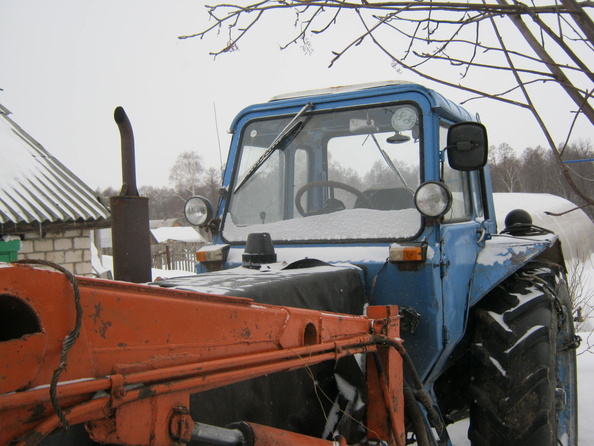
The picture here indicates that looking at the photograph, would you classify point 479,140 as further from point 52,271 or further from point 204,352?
point 52,271

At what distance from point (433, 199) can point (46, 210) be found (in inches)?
303

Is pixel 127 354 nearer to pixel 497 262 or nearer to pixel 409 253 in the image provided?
pixel 409 253

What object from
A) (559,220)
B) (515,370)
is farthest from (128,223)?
(559,220)

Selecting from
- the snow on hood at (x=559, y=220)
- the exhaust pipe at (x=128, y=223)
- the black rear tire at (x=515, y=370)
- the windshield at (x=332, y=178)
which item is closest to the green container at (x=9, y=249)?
the windshield at (x=332, y=178)

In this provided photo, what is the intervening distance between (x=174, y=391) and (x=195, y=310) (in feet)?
0.70

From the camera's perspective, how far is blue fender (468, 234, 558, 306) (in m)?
3.10

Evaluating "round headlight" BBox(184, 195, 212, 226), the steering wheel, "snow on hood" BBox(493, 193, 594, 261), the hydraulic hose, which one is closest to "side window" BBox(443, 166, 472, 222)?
the steering wheel

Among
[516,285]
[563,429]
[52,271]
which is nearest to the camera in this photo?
[52,271]

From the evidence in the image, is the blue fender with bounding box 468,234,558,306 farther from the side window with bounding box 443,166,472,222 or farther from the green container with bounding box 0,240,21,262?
the green container with bounding box 0,240,21,262

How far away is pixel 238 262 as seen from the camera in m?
3.06

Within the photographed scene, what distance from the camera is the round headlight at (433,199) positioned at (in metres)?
2.62

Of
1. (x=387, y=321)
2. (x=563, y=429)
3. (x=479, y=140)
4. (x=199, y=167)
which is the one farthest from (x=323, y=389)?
(x=199, y=167)

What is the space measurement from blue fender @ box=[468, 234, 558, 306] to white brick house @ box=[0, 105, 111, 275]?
7.14 metres

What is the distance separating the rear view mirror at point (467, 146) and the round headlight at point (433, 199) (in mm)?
159
